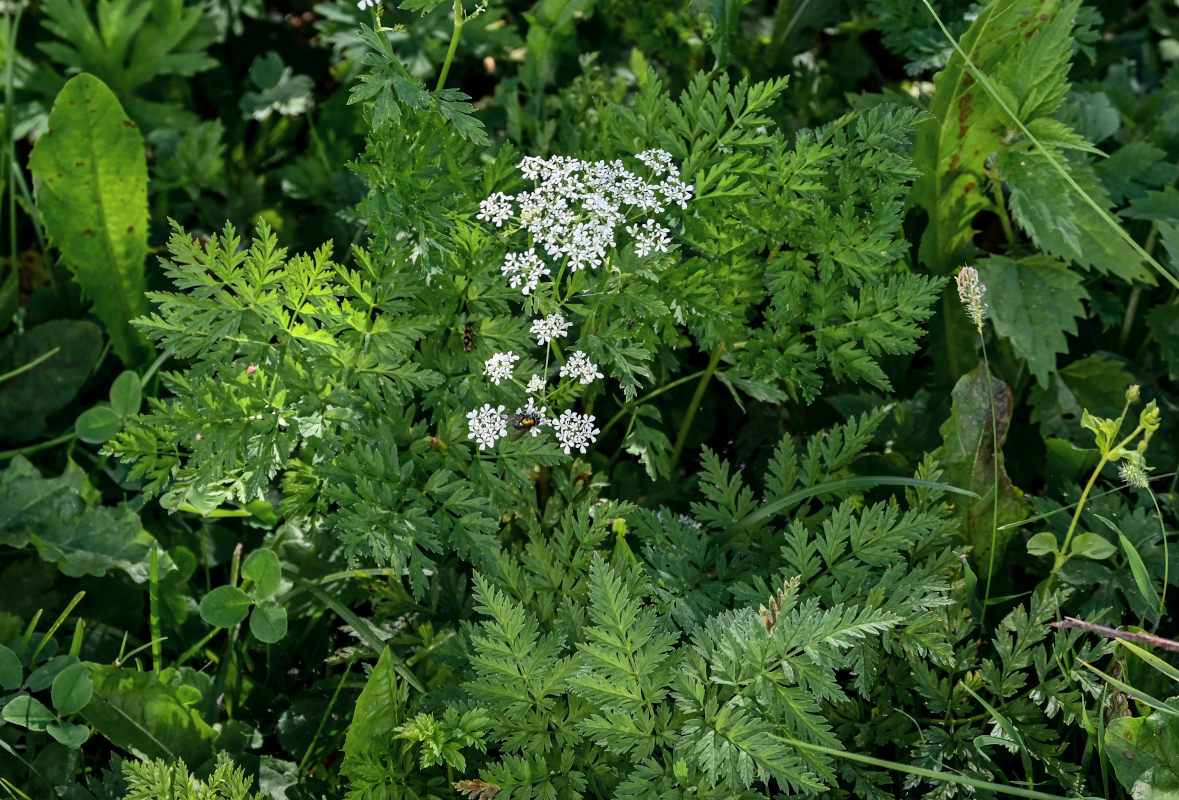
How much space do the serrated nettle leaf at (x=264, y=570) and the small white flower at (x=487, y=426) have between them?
1.77ft

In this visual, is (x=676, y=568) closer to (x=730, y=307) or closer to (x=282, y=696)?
(x=730, y=307)

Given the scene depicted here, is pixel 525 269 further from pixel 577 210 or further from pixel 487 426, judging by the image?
pixel 487 426

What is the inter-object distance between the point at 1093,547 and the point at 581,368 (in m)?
1.03

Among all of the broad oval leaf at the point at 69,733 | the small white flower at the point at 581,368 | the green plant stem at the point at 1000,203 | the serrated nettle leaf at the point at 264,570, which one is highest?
the green plant stem at the point at 1000,203

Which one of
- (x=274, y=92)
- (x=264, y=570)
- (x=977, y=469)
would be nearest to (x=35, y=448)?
(x=264, y=570)

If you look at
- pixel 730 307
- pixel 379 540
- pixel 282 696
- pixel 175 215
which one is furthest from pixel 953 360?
pixel 175 215

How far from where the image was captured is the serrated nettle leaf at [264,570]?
2010mm

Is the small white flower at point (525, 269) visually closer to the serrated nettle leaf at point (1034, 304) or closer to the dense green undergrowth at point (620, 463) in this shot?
the dense green undergrowth at point (620, 463)

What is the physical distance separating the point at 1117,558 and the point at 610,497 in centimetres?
107

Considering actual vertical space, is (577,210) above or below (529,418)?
above

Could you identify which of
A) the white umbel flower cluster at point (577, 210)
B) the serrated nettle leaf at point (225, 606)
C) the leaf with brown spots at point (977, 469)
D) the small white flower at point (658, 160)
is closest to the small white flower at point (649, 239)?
the white umbel flower cluster at point (577, 210)

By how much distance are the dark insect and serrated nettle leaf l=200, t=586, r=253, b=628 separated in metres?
0.66

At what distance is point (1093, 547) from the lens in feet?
6.29

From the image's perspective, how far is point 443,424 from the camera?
188cm
